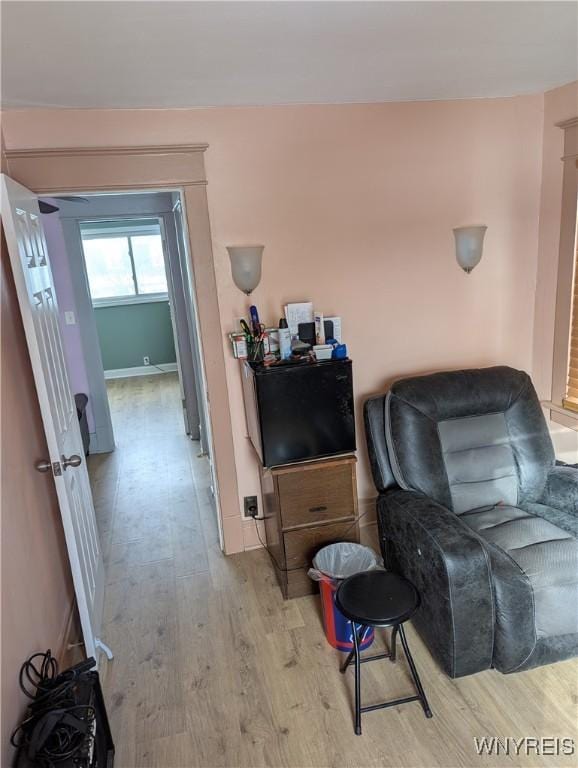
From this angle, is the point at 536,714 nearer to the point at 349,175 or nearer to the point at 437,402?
the point at 437,402

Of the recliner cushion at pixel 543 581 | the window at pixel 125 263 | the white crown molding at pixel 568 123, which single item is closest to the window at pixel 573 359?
the white crown molding at pixel 568 123

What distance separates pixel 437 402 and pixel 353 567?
819mm

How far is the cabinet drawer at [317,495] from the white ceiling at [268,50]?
1615mm

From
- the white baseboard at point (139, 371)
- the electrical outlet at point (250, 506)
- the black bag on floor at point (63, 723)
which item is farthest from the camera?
the white baseboard at point (139, 371)

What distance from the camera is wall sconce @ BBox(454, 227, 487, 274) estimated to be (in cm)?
262

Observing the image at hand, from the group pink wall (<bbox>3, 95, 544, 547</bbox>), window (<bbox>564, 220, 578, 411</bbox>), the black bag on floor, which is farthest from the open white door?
window (<bbox>564, 220, 578, 411</bbox>)

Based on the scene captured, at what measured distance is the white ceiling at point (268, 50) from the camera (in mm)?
1414

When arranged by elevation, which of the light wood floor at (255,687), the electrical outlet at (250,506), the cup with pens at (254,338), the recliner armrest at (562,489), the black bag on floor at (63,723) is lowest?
the light wood floor at (255,687)

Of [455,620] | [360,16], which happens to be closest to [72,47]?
[360,16]

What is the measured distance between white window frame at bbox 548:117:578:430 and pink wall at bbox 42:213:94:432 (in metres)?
3.42

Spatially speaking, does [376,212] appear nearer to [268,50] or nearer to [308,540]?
[268,50]

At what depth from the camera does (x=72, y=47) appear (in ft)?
5.10

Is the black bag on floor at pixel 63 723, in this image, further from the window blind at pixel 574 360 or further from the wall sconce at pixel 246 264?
the window blind at pixel 574 360

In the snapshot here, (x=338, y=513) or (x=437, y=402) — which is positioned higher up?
(x=437, y=402)
